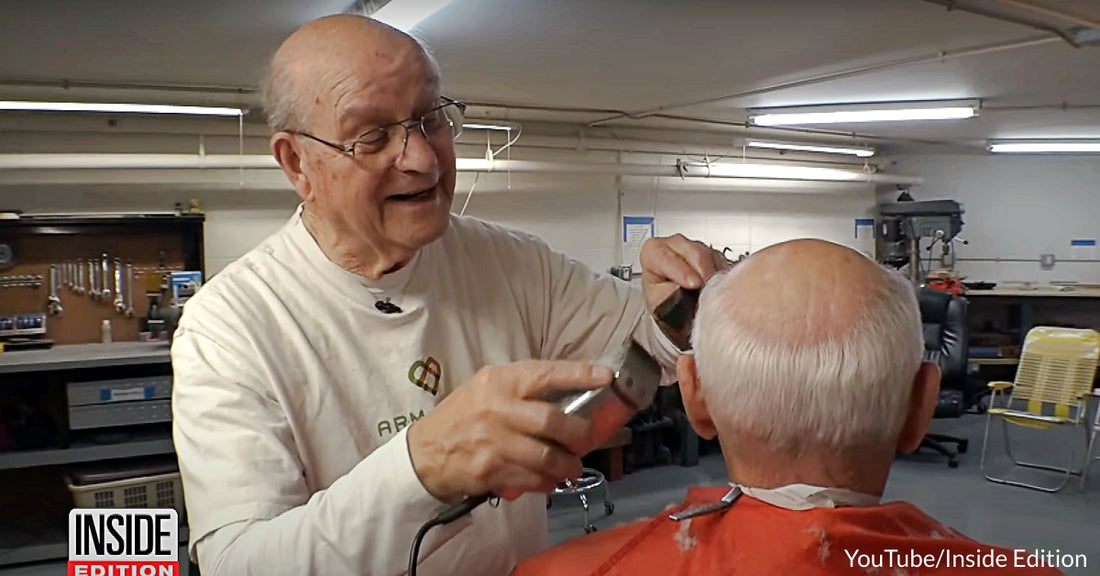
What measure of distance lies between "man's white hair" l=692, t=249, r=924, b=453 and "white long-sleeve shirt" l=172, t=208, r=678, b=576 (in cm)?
17

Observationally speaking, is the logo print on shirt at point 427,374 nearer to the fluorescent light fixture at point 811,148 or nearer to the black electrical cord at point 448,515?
the black electrical cord at point 448,515

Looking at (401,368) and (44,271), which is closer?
(401,368)

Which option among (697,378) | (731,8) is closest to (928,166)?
(731,8)

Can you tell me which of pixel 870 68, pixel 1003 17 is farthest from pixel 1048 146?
pixel 1003 17

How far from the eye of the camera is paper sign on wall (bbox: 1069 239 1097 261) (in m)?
8.12

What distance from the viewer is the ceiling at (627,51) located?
9.95 ft

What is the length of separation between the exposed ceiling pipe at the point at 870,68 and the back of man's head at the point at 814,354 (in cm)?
331

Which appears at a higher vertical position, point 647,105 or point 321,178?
point 647,105

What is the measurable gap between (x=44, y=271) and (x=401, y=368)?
13.1 feet

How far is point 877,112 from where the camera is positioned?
5.65 metres

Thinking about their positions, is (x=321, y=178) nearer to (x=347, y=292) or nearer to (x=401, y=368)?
(x=347, y=292)

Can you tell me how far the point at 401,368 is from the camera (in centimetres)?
130

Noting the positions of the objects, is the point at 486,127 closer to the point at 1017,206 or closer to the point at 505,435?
the point at 505,435

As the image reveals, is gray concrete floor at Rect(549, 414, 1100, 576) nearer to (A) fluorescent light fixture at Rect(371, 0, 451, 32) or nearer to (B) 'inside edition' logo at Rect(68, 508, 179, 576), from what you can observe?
(B) 'inside edition' logo at Rect(68, 508, 179, 576)
